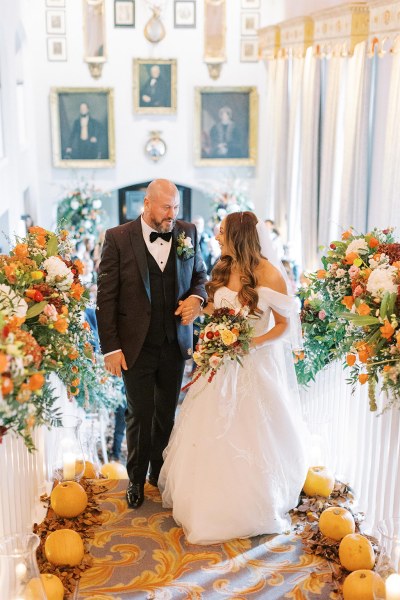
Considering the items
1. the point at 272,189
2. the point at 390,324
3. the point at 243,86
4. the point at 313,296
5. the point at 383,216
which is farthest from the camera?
the point at 243,86

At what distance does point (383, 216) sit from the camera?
729 centimetres

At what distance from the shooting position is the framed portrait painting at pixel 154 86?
46.1 feet

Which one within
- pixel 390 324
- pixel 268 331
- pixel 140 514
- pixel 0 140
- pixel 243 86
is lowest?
pixel 140 514

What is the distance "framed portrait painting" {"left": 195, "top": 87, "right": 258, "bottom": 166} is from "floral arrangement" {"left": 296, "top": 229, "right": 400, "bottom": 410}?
32.2ft

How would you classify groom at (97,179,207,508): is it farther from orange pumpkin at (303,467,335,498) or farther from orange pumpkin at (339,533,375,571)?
orange pumpkin at (339,533,375,571)

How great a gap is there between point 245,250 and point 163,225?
548 millimetres

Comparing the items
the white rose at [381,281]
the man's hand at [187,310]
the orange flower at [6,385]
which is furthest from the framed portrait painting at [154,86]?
the orange flower at [6,385]

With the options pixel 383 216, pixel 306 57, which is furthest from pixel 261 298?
pixel 306 57

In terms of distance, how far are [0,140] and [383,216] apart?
5770 mm

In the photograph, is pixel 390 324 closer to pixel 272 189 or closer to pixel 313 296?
pixel 313 296

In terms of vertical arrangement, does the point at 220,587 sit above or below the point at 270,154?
below

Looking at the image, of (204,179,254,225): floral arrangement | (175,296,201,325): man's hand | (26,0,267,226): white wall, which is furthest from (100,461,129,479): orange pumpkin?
(26,0,267,226): white wall

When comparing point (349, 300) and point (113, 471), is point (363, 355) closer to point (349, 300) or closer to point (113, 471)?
point (349, 300)

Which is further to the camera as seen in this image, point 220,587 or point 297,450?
point 297,450
